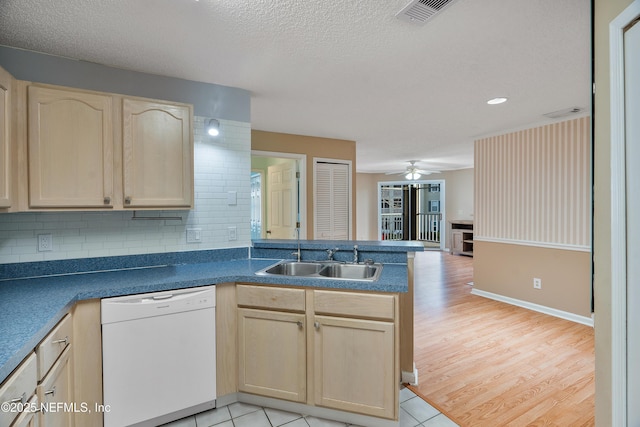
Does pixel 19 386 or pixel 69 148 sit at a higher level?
pixel 69 148

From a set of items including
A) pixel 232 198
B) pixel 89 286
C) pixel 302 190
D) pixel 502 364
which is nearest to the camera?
pixel 89 286

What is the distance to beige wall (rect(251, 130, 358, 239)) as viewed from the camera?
417cm

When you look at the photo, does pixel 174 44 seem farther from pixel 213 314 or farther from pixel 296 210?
pixel 296 210

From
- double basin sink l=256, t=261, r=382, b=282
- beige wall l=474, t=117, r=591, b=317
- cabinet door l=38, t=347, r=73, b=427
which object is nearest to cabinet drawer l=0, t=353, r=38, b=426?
cabinet door l=38, t=347, r=73, b=427

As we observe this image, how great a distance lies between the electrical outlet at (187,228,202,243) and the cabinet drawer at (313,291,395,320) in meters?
1.20

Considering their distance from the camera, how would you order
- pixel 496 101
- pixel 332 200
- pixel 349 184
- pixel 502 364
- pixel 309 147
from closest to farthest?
pixel 502 364, pixel 496 101, pixel 309 147, pixel 332 200, pixel 349 184

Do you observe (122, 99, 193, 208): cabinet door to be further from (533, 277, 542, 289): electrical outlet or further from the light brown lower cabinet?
(533, 277, 542, 289): electrical outlet

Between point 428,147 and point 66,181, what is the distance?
16.5ft

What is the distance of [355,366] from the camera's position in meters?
1.85

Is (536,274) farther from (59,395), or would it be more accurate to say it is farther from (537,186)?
(59,395)

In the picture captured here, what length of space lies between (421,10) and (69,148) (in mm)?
2174

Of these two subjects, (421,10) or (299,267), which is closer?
(421,10)

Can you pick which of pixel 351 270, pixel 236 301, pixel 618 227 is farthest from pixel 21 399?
pixel 618 227

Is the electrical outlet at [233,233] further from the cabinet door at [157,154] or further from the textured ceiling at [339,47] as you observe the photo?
the textured ceiling at [339,47]
